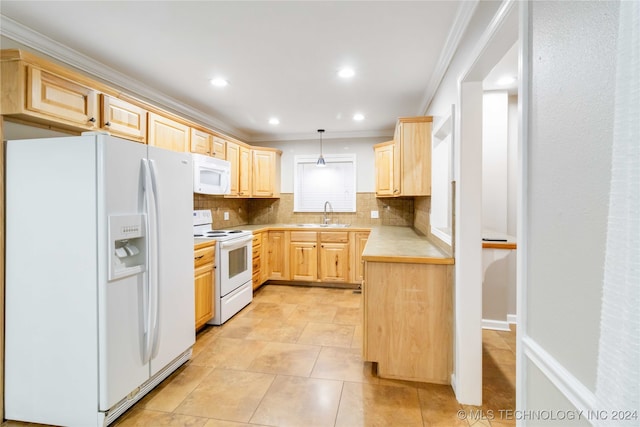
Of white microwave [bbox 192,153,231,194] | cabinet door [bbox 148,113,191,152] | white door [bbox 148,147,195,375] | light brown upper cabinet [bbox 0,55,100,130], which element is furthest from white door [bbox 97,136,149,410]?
white microwave [bbox 192,153,231,194]

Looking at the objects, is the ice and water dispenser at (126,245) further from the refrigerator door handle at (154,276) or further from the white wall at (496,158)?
the white wall at (496,158)

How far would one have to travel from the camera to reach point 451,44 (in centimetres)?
208

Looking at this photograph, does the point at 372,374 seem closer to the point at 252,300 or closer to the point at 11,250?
the point at 252,300

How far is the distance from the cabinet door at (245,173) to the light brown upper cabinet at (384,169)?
1945mm

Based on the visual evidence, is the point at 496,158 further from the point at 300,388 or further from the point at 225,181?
the point at 225,181

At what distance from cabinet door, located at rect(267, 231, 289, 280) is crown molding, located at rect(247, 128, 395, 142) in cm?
170

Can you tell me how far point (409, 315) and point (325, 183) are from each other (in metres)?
3.33

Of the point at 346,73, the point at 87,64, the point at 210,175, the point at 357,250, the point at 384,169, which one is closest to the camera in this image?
the point at 87,64

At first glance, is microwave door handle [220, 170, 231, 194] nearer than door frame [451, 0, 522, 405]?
No

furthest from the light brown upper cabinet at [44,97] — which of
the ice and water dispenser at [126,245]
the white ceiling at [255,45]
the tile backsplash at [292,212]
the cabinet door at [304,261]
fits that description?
the cabinet door at [304,261]

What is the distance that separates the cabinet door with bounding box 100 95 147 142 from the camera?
87.9 inches

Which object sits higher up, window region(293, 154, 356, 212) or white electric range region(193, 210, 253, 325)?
window region(293, 154, 356, 212)

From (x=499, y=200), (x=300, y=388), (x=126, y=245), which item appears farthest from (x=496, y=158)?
(x=126, y=245)

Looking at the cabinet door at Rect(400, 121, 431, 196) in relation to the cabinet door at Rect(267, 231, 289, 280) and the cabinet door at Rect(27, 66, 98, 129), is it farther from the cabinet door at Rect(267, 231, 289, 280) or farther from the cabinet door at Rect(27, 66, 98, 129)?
the cabinet door at Rect(27, 66, 98, 129)
